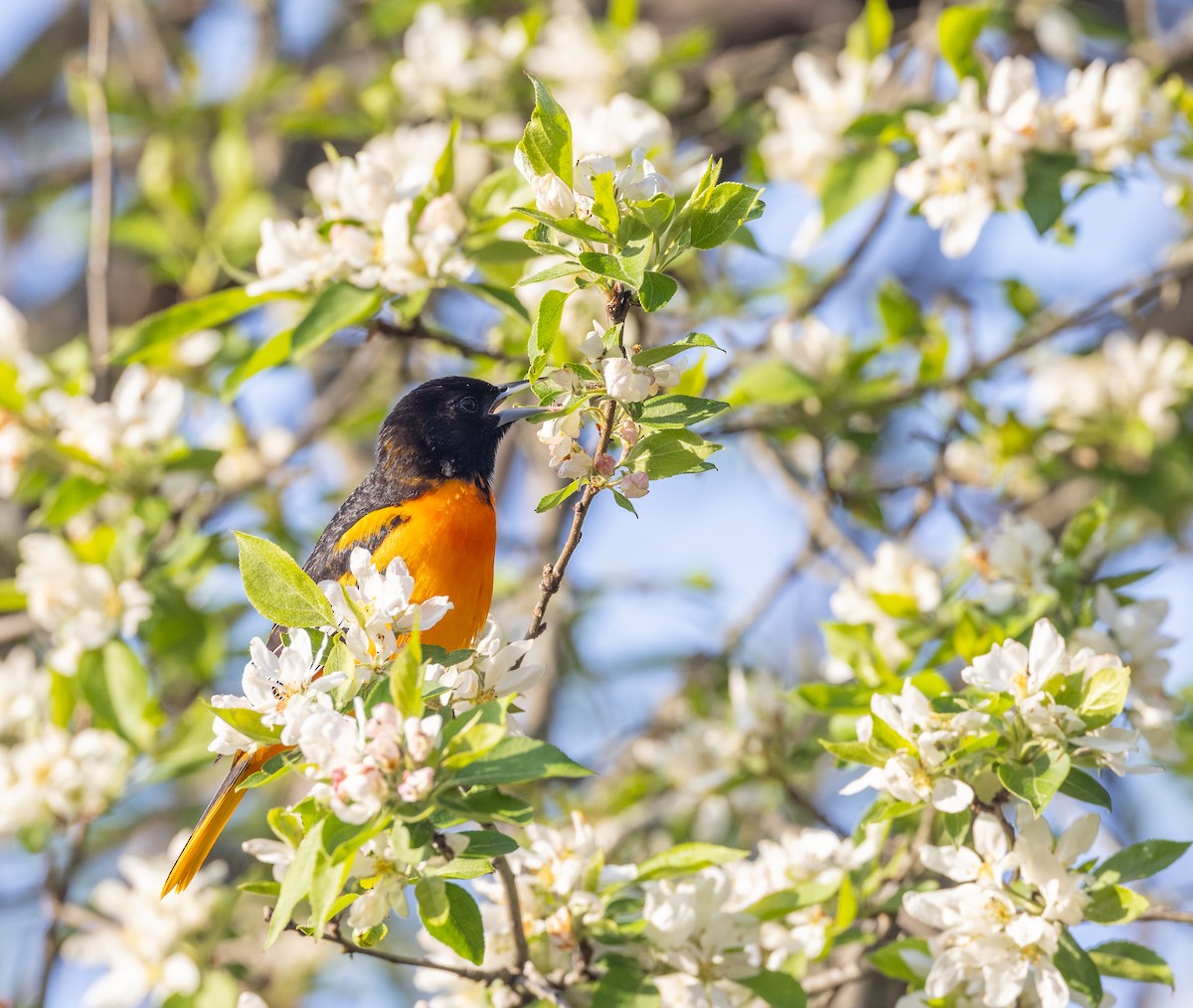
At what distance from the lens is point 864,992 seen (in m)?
4.00

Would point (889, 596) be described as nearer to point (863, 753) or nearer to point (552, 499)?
point (863, 753)

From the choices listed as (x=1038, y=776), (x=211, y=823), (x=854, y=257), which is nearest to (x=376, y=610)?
(x=1038, y=776)

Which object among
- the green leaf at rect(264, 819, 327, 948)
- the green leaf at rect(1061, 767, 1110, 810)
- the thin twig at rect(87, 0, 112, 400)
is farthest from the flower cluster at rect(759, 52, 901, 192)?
the green leaf at rect(264, 819, 327, 948)

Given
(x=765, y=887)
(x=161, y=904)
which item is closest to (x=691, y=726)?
(x=765, y=887)

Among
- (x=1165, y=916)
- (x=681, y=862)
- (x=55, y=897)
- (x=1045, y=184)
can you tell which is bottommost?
(x=55, y=897)

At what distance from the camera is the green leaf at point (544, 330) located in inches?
84.4

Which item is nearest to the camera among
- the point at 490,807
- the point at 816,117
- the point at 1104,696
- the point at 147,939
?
the point at 490,807

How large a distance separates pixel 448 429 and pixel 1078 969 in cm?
250

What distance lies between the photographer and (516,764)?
1.92m

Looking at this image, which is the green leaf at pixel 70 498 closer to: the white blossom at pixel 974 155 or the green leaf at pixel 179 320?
the green leaf at pixel 179 320

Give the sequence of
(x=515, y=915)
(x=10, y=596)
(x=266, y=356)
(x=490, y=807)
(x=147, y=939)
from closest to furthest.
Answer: (x=490, y=807)
(x=515, y=915)
(x=266, y=356)
(x=147, y=939)
(x=10, y=596)

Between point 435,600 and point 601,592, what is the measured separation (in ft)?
10.5

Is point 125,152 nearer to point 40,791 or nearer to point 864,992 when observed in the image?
point 40,791

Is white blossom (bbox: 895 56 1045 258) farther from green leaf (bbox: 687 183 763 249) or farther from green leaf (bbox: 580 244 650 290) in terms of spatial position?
green leaf (bbox: 580 244 650 290)
